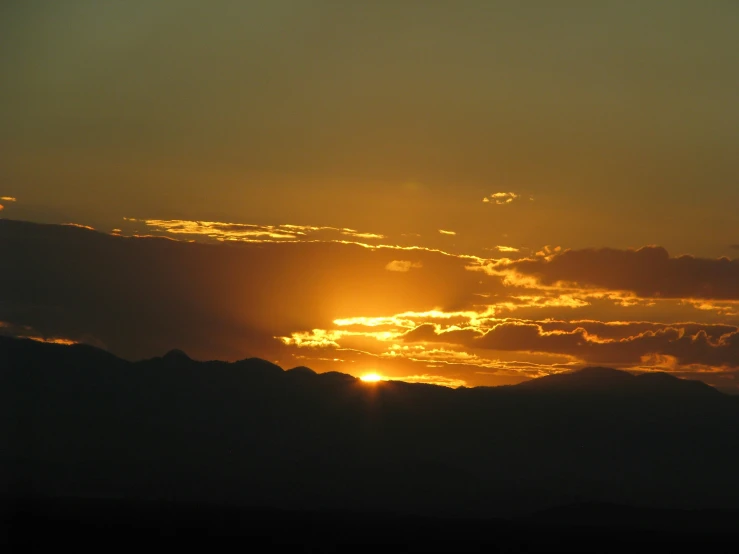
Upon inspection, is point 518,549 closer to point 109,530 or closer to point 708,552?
point 708,552

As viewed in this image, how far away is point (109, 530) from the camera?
172375 mm

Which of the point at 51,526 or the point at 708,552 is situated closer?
the point at 51,526

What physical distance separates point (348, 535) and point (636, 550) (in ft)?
187

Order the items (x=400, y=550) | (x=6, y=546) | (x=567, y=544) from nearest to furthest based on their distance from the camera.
Result: 1. (x=6, y=546)
2. (x=400, y=550)
3. (x=567, y=544)

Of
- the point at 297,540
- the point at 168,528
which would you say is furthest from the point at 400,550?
the point at 168,528

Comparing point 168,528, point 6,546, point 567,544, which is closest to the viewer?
point 6,546

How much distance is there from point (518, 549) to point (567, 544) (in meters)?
25.4

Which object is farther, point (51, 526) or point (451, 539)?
point (451, 539)

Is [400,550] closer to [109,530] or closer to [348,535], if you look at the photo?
[348,535]

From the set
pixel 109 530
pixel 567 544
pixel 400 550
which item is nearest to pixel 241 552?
pixel 400 550

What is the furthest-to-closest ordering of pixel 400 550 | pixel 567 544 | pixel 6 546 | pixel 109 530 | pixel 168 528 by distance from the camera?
pixel 567 544
pixel 168 528
pixel 109 530
pixel 400 550
pixel 6 546

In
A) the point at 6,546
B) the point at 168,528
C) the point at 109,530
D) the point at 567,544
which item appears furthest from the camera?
the point at 567,544

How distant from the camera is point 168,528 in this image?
185500 mm

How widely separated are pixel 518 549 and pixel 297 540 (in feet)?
133
